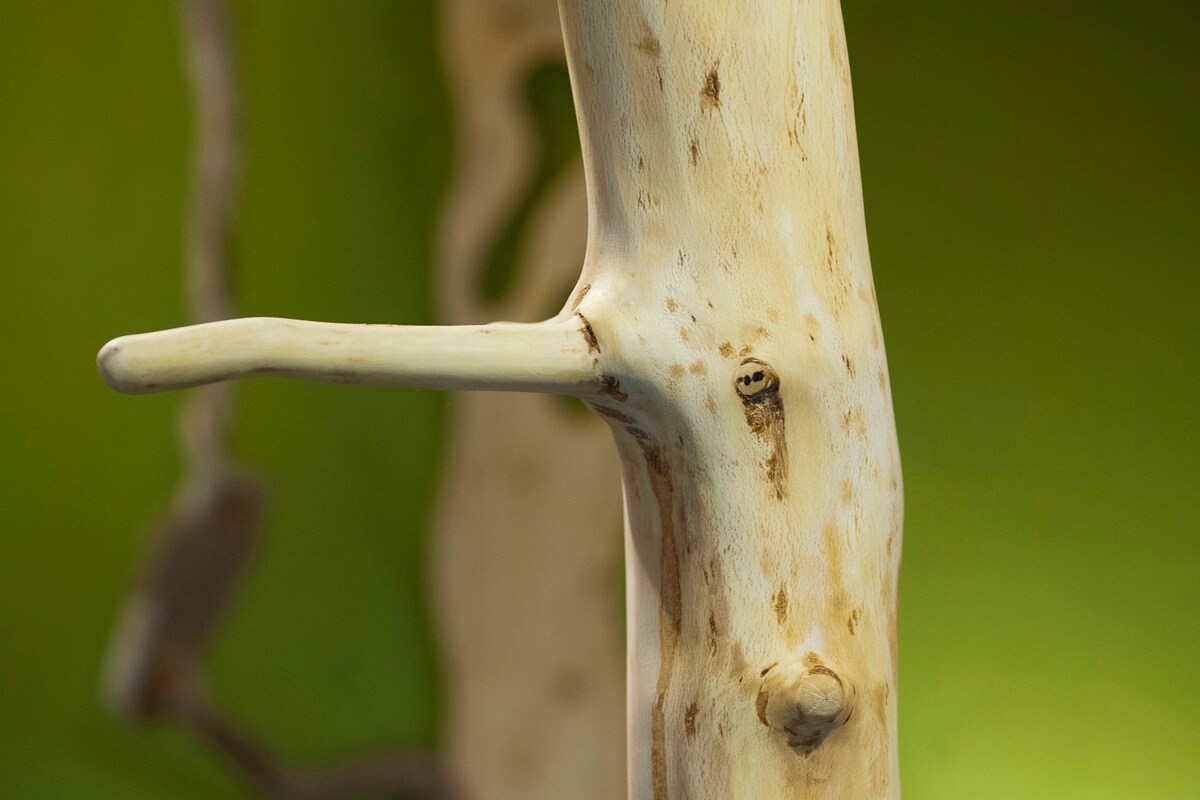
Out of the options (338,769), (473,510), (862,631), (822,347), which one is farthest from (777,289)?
(338,769)

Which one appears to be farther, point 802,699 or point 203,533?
point 203,533

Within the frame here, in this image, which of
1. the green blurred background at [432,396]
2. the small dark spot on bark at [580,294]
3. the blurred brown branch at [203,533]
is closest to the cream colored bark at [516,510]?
the green blurred background at [432,396]

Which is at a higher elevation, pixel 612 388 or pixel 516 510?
pixel 612 388

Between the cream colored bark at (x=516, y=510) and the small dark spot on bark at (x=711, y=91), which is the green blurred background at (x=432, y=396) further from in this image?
the small dark spot on bark at (x=711, y=91)

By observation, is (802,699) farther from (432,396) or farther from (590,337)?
(432,396)

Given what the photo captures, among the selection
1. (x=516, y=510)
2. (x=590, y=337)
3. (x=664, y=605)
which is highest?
(x=590, y=337)

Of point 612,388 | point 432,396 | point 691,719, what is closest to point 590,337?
point 612,388
